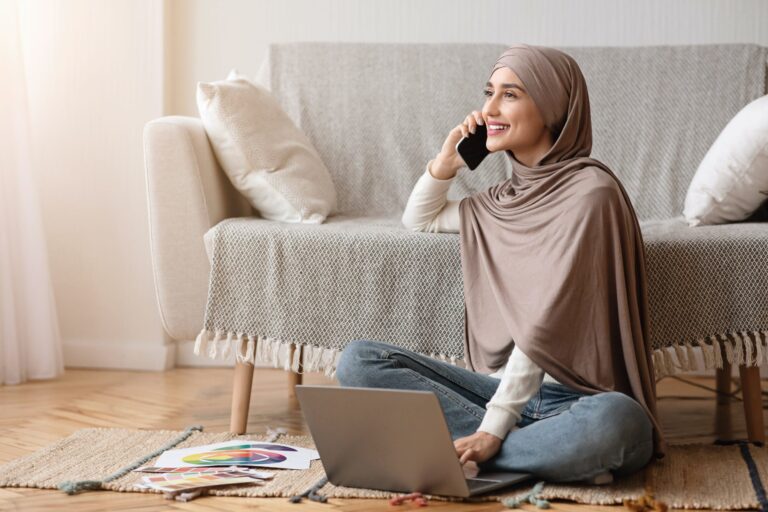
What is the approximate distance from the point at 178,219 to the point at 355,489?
0.75 m

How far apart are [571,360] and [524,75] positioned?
0.50m

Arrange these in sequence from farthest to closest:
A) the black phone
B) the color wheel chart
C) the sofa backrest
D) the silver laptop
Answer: the sofa backrest → the black phone → the color wheel chart → the silver laptop

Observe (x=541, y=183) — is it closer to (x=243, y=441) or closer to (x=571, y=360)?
(x=571, y=360)

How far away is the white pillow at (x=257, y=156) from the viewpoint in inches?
85.6

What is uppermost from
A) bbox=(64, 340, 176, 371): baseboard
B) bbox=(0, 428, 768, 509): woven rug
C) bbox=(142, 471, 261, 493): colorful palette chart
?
bbox=(142, 471, 261, 493): colorful palette chart

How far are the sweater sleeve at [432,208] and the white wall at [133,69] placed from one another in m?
1.09

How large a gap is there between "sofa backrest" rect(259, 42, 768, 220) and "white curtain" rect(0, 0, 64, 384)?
725mm

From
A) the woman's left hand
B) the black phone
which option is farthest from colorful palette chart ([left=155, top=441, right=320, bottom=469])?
the black phone

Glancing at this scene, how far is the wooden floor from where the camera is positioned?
156 centimetres

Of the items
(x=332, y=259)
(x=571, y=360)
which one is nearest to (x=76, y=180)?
(x=332, y=259)

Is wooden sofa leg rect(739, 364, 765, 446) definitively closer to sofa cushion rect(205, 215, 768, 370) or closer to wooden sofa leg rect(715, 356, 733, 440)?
sofa cushion rect(205, 215, 768, 370)

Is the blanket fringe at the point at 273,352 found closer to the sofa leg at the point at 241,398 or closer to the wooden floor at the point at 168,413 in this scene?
the sofa leg at the point at 241,398

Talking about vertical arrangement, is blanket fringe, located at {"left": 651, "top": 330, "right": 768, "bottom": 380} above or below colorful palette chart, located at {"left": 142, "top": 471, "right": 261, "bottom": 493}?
above

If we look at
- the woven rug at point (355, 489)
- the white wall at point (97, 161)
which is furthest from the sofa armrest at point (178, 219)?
the white wall at point (97, 161)
